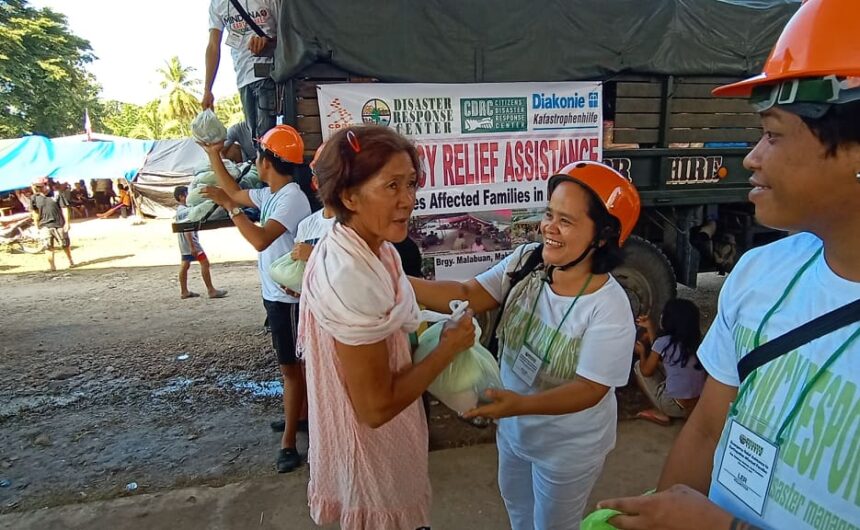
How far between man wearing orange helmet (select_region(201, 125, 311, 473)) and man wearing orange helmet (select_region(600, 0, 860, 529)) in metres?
2.43

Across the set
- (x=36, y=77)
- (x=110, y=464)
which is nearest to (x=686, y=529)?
(x=110, y=464)

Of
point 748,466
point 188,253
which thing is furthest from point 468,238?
point 188,253

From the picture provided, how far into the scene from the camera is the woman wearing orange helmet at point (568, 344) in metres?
1.59

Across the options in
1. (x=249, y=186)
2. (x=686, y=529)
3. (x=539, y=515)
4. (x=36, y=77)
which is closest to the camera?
(x=686, y=529)

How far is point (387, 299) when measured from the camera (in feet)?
4.45

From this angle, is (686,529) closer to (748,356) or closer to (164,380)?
(748,356)

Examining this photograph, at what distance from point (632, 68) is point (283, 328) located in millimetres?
3336

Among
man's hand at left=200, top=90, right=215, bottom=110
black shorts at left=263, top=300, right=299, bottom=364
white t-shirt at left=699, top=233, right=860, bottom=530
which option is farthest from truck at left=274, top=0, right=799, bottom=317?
white t-shirt at left=699, top=233, right=860, bottom=530

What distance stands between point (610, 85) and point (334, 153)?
355cm

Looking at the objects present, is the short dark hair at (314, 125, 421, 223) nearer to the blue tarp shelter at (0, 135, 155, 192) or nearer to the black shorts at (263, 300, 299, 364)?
the black shorts at (263, 300, 299, 364)

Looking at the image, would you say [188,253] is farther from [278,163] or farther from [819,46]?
[819,46]

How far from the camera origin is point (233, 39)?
3670 mm

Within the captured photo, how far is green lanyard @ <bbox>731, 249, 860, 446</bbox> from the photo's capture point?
0.85m

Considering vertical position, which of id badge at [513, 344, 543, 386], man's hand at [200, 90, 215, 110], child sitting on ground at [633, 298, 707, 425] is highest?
man's hand at [200, 90, 215, 110]
